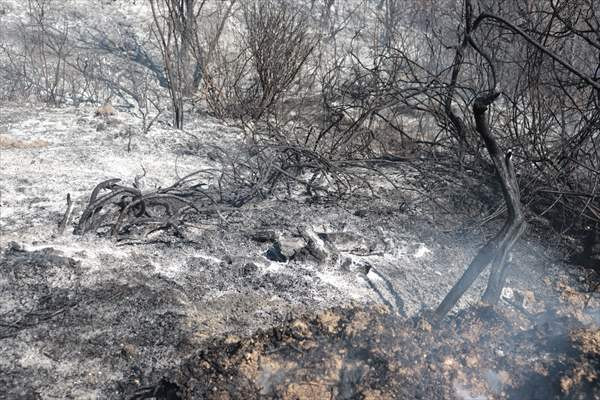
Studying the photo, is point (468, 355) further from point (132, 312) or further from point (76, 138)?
point (76, 138)

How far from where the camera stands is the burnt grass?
2.39m

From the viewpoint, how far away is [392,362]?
2.55 meters

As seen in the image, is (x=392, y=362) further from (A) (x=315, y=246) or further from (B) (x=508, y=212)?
(A) (x=315, y=246)

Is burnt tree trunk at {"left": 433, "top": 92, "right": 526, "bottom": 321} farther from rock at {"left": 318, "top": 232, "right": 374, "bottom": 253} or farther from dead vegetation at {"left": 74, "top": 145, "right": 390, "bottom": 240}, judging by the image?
dead vegetation at {"left": 74, "top": 145, "right": 390, "bottom": 240}

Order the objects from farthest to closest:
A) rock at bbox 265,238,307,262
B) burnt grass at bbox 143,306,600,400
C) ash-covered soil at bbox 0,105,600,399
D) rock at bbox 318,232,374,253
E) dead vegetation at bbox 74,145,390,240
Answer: rock at bbox 318,232,374,253 → dead vegetation at bbox 74,145,390,240 → rock at bbox 265,238,307,262 → ash-covered soil at bbox 0,105,600,399 → burnt grass at bbox 143,306,600,400

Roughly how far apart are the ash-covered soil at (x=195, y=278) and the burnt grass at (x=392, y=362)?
0.02 meters

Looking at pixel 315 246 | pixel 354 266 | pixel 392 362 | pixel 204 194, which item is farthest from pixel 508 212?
pixel 204 194

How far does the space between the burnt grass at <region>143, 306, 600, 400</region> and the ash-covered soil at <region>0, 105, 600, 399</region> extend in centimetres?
2

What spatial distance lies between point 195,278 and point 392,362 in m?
1.30

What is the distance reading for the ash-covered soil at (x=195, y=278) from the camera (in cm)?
257

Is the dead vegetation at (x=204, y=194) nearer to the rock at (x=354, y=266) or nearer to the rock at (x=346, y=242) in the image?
the rock at (x=346, y=242)

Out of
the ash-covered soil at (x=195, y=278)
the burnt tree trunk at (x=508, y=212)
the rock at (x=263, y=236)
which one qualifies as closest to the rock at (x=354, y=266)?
the ash-covered soil at (x=195, y=278)

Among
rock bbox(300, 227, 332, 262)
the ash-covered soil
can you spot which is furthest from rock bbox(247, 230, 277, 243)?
rock bbox(300, 227, 332, 262)

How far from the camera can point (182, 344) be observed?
2.74 metres
